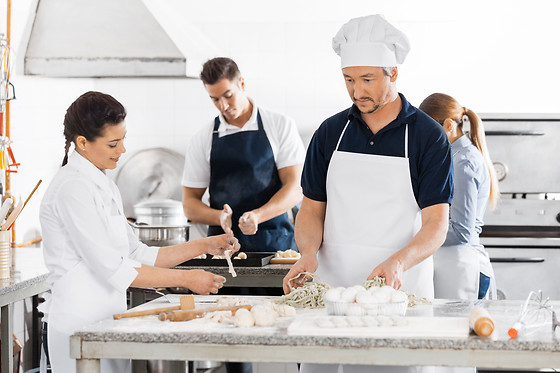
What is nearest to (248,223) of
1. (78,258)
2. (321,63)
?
(78,258)

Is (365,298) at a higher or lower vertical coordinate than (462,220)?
lower

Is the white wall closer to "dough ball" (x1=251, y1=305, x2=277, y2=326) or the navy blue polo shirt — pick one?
the navy blue polo shirt

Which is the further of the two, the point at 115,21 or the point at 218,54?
the point at 218,54

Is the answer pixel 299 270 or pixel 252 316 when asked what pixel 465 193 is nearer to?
pixel 299 270

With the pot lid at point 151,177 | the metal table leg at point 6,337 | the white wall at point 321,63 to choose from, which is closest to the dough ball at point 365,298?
the metal table leg at point 6,337

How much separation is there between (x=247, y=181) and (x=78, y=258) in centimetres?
178

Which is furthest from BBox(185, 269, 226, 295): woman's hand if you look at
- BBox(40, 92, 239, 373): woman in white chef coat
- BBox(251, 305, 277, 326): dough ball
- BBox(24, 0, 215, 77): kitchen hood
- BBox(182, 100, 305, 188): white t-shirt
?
BBox(24, 0, 215, 77): kitchen hood

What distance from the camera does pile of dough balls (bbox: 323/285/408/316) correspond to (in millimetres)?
1977

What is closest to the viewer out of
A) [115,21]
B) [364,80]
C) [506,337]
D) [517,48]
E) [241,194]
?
[506,337]

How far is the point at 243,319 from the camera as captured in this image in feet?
6.37

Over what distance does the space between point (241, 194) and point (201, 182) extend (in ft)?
1.02

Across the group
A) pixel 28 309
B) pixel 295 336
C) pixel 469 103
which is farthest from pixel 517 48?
pixel 295 336

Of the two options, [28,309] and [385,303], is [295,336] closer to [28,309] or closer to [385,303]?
[385,303]

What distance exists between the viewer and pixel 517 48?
5.64 metres
